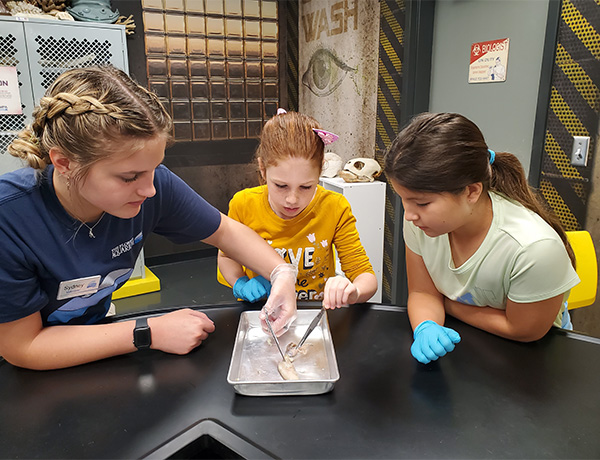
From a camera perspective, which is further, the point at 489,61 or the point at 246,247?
the point at 489,61

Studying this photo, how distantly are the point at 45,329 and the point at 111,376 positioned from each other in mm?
196

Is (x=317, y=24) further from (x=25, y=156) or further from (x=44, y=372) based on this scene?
(x=44, y=372)

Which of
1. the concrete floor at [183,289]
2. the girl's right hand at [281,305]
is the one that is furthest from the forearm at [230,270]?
the concrete floor at [183,289]

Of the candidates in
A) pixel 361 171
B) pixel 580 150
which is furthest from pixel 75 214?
pixel 361 171

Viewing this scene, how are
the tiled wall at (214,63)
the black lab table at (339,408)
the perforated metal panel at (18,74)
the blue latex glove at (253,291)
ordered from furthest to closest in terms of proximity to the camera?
the tiled wall at (214,63) → the perforated metal panel at (18,74) → the blue latex glove at (253,291) → the black lab table at (339,408)

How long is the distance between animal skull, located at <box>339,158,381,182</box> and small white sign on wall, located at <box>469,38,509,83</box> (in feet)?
2.42

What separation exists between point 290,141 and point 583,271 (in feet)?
3.22

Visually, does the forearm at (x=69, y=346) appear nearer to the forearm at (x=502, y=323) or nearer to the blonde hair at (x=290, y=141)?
the blonde hair at (x=290, y=141)

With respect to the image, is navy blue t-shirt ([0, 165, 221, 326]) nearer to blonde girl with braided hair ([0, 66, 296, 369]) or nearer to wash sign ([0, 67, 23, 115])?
blonde girl with braided hair ([0, 66, 296, 369])

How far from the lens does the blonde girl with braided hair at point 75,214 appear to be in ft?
2.80

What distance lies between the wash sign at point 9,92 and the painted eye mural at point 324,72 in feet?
6.68

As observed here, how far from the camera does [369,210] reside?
274 cm

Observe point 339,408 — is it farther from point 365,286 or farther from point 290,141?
point 290,141

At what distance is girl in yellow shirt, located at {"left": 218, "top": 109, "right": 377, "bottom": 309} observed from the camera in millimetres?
1357
